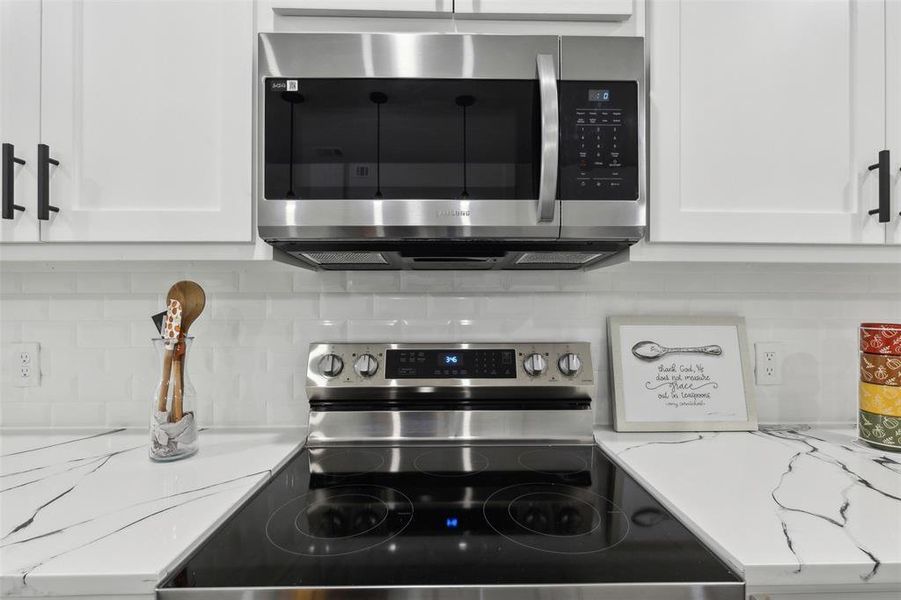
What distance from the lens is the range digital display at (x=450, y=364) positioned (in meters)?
1.24

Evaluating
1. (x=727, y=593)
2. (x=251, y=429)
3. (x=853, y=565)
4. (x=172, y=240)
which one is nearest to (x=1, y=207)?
(x=172, y=240)

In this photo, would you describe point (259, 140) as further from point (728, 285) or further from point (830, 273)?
point (830, 273)

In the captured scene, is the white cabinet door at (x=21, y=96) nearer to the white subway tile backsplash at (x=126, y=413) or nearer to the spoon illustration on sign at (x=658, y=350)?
the white subway tile backsplash at (x=126, y=413)

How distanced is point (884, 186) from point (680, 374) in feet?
1.98

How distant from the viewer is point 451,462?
43.6 inches

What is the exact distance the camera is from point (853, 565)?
2.17 ft

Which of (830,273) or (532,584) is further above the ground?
(830,273)

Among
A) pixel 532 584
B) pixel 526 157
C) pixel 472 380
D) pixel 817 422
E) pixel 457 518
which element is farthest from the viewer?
pixel 817 422

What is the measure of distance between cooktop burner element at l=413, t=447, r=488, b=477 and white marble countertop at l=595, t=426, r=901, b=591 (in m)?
0.32

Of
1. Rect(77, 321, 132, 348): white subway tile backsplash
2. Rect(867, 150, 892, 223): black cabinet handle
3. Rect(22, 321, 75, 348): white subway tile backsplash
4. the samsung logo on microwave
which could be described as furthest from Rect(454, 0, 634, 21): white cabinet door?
Rect(22, 321, 75, 348): white subway tile backsplash

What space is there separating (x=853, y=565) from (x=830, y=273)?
3.26 ft

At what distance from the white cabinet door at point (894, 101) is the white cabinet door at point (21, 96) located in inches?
70.5

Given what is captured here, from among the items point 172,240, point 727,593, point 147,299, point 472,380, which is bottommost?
point 727,593

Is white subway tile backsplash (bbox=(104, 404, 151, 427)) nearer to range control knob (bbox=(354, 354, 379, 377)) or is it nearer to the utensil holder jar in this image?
the utensil holder jar
